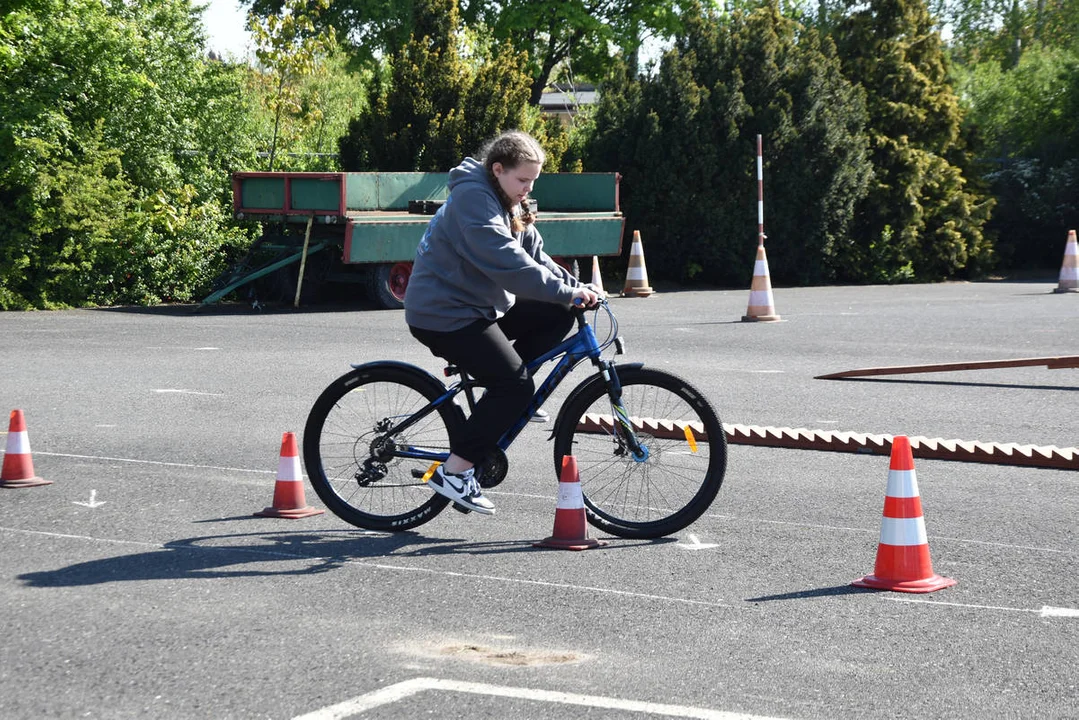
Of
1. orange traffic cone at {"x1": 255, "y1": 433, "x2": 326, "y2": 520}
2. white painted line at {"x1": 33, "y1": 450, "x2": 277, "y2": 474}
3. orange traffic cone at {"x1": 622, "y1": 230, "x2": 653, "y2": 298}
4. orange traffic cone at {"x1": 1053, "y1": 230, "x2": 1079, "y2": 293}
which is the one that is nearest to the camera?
orange traffic cone at {"x1": 255, "y1": 433, "x2": 326, "y2": 520}

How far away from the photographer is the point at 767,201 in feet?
81.4

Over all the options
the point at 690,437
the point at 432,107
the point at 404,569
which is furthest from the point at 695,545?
the point at 432,107

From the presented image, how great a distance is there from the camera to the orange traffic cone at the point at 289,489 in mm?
6570

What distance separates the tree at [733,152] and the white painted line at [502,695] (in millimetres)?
20522

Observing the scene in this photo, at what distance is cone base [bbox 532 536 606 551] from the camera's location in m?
5.99

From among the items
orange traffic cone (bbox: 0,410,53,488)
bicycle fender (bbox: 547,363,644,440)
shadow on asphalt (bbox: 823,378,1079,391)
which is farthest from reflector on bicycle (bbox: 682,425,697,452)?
shadow on asphalt (bbox: 823,378,1079,391)

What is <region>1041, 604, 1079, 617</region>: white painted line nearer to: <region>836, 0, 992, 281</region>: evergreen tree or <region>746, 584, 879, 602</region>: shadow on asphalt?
<region>746, 584, 879, 602</region>: shadow on asphalt

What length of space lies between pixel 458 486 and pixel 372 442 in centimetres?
46

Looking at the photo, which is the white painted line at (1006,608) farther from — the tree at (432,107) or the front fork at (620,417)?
the tree at (432,107)

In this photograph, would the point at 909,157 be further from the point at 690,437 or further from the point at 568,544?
the point at 568,544

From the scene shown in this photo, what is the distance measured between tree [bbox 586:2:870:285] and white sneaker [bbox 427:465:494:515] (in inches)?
732

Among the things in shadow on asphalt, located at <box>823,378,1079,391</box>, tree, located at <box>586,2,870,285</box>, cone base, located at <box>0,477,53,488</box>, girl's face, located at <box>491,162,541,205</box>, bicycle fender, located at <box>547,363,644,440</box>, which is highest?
tree, located at <box>586,2,870,285</box>

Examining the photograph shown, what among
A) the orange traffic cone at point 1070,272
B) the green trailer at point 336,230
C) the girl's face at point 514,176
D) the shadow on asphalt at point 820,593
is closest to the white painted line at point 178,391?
the girl's face at point 514,176

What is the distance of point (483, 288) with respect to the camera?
6.05m
